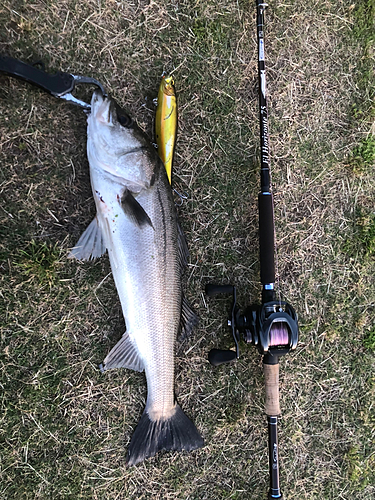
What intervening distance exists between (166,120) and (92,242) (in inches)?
40.0

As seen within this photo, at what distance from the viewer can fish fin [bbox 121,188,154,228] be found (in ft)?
7.60

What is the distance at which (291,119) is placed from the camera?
3023 millimetres

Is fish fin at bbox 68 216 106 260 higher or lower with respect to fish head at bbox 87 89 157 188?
lower

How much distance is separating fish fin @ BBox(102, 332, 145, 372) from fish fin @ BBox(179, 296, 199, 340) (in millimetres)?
359

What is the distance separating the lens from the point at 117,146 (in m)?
2.31

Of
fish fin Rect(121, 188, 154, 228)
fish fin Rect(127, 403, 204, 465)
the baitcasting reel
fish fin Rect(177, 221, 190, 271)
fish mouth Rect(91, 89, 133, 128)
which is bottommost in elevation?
fish fin Rect(127, 403, 204, 465)

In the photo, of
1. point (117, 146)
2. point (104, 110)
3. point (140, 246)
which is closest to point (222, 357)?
point (140, 246)

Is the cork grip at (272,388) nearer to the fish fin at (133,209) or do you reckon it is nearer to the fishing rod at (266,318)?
the fishing rod at (266,318)

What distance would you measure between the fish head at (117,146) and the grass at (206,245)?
0.39 meters

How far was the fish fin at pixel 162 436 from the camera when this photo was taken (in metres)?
2.60

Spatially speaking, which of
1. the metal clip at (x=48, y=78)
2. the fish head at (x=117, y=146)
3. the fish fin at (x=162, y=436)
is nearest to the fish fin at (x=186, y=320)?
the fish fin at (x=162, y=436)

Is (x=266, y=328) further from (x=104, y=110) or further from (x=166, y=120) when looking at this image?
(x=104, y=110)

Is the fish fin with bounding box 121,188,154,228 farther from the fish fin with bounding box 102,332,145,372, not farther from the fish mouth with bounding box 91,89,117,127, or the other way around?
the fish fin with bounding box 102,332,145,372

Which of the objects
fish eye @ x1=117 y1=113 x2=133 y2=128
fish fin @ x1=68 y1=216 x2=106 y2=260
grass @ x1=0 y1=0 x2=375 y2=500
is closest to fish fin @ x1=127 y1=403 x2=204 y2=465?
grass @ x1=0 y1=0 x2=375 y2=500
